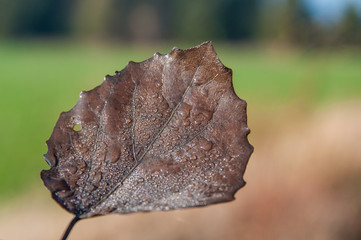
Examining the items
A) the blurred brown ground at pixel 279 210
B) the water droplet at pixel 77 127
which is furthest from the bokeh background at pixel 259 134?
the water droplet at pixel 77 127

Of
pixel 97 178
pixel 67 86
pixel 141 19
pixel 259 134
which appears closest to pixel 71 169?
pixel 97 178

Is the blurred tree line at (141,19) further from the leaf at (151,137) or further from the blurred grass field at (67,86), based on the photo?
the leaf at (151,137)

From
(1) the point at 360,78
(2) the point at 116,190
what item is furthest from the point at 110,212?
(1) the point at 360,78

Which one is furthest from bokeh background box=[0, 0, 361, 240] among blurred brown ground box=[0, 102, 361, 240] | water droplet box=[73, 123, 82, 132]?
water droplet box=[73, 123, 82, 132]

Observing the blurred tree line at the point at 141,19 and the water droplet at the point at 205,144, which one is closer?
the water droplet at the point at 205,144

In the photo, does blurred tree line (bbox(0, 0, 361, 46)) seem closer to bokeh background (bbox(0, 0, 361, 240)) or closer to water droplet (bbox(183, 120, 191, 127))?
bokeh background (bbox(0, 0, 361, 240))

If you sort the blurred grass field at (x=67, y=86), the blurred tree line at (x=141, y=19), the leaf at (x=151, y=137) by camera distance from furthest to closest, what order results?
the blurred tree line at (x=141, y=19) < the blurred grass field at (x=67, y=86) < the leaf at (x=151, y=137)

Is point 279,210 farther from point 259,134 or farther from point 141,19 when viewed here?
point 141,19
